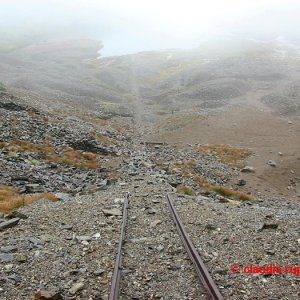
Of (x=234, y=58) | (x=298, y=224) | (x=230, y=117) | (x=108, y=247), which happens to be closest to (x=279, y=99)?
(x=230, y=117)

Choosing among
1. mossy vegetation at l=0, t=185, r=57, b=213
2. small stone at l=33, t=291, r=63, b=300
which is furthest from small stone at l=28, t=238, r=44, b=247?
mossy vegetation at l=0, t=185, r=57, b=213

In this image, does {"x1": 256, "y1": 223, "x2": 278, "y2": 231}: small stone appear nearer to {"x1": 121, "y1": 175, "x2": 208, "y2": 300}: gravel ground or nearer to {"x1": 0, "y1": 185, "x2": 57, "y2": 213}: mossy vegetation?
{"x1": 121, "y1": 175, "x2": 208, "y2": 300}: gravel ground

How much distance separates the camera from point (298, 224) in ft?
45.1

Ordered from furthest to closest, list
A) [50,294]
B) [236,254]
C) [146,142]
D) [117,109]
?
1. [117,109]
2. [146,142]
3. [236,254]
4. [50,294]

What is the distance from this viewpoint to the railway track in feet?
29.1

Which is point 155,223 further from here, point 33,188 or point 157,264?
point 33,188

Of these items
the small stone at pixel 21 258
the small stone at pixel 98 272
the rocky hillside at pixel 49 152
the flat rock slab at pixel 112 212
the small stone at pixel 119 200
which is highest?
the small stone at pixel 21 258

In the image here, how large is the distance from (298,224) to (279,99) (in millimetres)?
64278

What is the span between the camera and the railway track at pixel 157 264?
8875 mm

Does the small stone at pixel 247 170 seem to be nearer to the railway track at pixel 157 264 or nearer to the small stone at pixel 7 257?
the railway track at pixel 157 264

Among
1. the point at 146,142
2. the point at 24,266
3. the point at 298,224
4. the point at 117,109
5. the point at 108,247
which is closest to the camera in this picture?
the point at 24,266

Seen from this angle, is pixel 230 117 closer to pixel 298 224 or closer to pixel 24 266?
pixel 298 224

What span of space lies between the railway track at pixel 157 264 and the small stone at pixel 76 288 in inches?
33.9

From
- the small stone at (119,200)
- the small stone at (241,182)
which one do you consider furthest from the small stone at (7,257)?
the small stone at (241,182)
